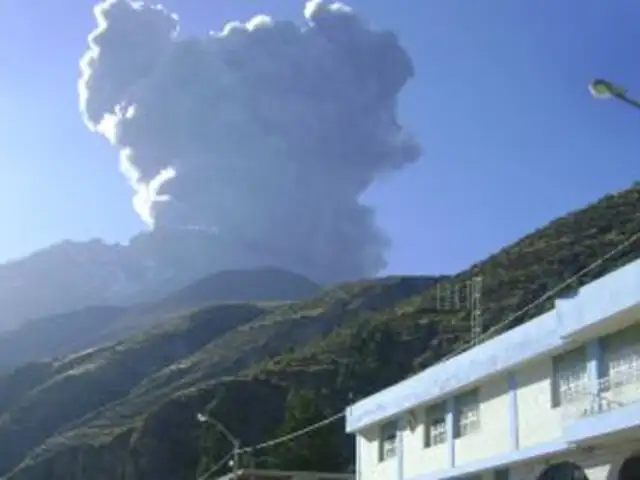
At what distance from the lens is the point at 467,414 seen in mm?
31734

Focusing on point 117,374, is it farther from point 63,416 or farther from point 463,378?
point 463,378

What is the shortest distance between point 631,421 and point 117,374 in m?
148

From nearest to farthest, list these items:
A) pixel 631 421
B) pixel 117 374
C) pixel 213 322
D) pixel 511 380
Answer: pixel 631 421
pixel 511 380
pixel 117 374
pixel 213 322

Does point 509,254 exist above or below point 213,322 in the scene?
below

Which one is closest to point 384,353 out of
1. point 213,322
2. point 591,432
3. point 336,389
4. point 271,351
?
point 336,389

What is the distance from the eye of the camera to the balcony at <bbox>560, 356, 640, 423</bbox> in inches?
930

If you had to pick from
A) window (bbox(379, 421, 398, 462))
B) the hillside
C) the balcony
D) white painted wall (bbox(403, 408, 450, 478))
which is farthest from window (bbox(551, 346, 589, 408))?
the hillside

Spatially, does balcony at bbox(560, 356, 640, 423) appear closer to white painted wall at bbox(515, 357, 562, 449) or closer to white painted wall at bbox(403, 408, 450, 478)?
white painted wall at bbox(515, 357, 562, 449)

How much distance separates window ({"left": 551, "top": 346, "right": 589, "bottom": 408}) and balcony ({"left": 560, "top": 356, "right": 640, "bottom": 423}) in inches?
5.0

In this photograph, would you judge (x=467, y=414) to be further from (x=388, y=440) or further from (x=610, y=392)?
(x=610, y=392)

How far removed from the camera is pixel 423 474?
34.2 meters

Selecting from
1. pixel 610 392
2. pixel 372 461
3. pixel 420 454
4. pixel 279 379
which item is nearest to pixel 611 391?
pixel 610 392

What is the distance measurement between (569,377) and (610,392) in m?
2.19

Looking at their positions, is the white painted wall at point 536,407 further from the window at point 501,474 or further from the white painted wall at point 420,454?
the white painted wall at point 420,454
